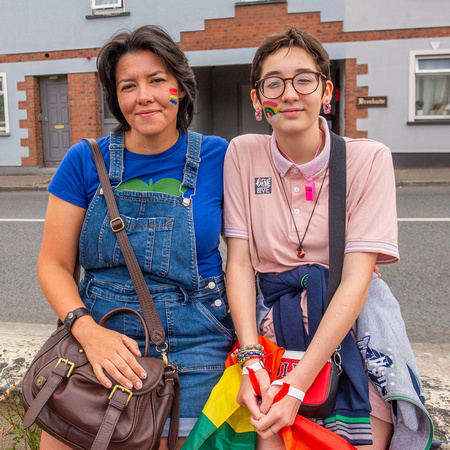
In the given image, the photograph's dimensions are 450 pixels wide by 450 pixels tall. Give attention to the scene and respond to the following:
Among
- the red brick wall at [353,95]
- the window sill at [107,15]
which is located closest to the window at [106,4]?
the window sill at [107,15]

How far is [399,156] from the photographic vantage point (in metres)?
13.1

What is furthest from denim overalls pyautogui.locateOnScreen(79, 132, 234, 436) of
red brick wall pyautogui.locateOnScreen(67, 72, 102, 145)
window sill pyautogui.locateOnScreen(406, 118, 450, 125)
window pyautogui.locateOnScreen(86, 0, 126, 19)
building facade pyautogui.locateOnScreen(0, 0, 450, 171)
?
window pyautogui.locateOnScreen(86, 0, 126, 19)

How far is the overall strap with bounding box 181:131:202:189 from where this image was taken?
2.10 meters

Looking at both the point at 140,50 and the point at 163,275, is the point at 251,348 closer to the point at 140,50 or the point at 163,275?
the point at 163,275

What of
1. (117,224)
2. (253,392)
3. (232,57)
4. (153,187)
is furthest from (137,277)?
(232,57)

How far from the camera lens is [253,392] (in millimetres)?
1735

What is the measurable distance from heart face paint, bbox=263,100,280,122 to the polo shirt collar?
118 millimetres

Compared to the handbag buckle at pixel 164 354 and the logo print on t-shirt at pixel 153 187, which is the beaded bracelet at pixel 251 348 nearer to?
the handbag buckle at pixel 164 354

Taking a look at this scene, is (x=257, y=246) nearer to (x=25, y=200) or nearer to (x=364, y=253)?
(x=364, y=253)

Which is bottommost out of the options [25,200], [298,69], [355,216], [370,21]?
[25,200]

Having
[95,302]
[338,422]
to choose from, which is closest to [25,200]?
[95,302]

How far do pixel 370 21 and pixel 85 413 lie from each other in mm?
13154

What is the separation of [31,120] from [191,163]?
13.9 m

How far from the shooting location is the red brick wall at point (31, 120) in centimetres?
1460
